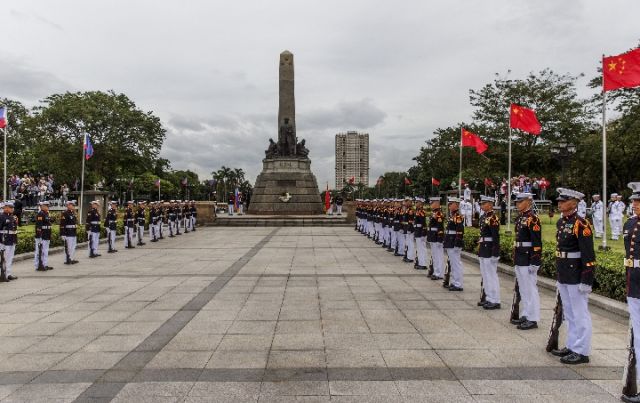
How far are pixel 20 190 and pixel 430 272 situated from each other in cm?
2630

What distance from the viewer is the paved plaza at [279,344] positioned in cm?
457

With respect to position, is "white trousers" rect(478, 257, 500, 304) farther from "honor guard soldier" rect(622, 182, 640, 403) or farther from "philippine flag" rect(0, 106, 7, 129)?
"philippine flag" rect(0, 106, 7, 129)

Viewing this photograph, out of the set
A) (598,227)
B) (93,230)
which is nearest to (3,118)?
(93,230)

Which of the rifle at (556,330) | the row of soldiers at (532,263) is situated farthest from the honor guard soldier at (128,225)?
the rifle at (556,330)

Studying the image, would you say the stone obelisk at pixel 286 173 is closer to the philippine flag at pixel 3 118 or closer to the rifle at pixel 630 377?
the philippine flag at pixel 3 118

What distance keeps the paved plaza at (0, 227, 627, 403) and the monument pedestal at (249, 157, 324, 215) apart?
25.2m

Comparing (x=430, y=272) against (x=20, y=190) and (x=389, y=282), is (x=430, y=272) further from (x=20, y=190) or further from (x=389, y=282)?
(x=20, y=190)

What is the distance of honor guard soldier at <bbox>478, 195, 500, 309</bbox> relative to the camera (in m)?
8.08

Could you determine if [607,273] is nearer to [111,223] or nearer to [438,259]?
[438,259]

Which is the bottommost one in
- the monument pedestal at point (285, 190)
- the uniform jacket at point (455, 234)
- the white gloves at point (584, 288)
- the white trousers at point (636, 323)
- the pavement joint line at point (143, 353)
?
the pavement joint line at point (143, 353)

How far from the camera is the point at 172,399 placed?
14.2 feet

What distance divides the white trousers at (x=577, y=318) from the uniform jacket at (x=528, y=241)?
111 cm

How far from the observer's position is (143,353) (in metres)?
5.68

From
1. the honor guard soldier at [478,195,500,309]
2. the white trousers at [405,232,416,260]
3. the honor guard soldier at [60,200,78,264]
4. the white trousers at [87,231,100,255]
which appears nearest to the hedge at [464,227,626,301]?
A: the honor guard soldier at [478,195,500,309]
